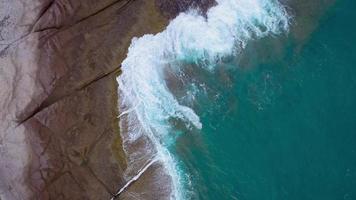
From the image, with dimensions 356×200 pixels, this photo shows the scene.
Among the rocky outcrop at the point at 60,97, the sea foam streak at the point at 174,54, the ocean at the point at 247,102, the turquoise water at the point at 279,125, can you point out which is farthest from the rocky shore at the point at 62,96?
the turquoise water at the point at 279,125

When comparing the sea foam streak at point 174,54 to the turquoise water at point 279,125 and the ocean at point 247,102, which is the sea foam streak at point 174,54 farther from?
the turquoise water at point 279,125

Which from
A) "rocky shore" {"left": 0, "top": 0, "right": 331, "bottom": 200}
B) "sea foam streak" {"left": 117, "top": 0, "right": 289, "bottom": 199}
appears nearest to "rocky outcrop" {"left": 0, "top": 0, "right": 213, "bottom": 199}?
"rocky shore" {"left": 0, "top": 0, "right": 331, "bottom": 200}

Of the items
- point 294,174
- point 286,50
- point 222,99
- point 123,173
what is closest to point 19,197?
point 123,173

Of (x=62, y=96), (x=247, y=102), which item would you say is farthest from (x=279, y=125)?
(x=62, y=96)

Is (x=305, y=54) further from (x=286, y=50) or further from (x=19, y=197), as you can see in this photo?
(x=19, y=197)

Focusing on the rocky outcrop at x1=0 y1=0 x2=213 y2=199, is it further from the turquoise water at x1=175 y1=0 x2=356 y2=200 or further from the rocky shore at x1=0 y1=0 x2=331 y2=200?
the turquoise water at x1=175 y1=0 x2=356 y2=200
